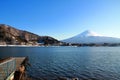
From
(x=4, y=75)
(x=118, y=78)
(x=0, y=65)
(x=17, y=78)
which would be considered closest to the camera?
(x=0, y=65)

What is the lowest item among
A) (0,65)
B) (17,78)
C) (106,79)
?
(106,79)

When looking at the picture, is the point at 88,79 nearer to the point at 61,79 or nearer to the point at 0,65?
the point at 61,79

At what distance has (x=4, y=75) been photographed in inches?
811

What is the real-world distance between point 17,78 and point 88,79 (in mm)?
15843

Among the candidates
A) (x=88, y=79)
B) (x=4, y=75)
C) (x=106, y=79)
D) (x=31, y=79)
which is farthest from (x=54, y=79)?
(x=4, y=75)

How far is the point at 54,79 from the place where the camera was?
113 ft

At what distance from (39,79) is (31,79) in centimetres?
148

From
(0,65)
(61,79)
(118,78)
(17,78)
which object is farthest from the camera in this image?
(118,78)

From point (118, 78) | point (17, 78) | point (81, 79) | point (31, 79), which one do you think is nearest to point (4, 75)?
point (17, 78)

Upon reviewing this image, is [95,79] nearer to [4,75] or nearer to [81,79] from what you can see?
[81,79]

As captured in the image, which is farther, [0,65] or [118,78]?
[118,78]

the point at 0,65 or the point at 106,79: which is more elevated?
the point at 0,65

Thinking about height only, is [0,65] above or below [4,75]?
above

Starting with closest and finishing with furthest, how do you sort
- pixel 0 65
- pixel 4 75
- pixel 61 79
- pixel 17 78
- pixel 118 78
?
pixel 0 65 → pixel 4 75 → pixel 17 78 → pixel 61 79 → pixel 118 78
